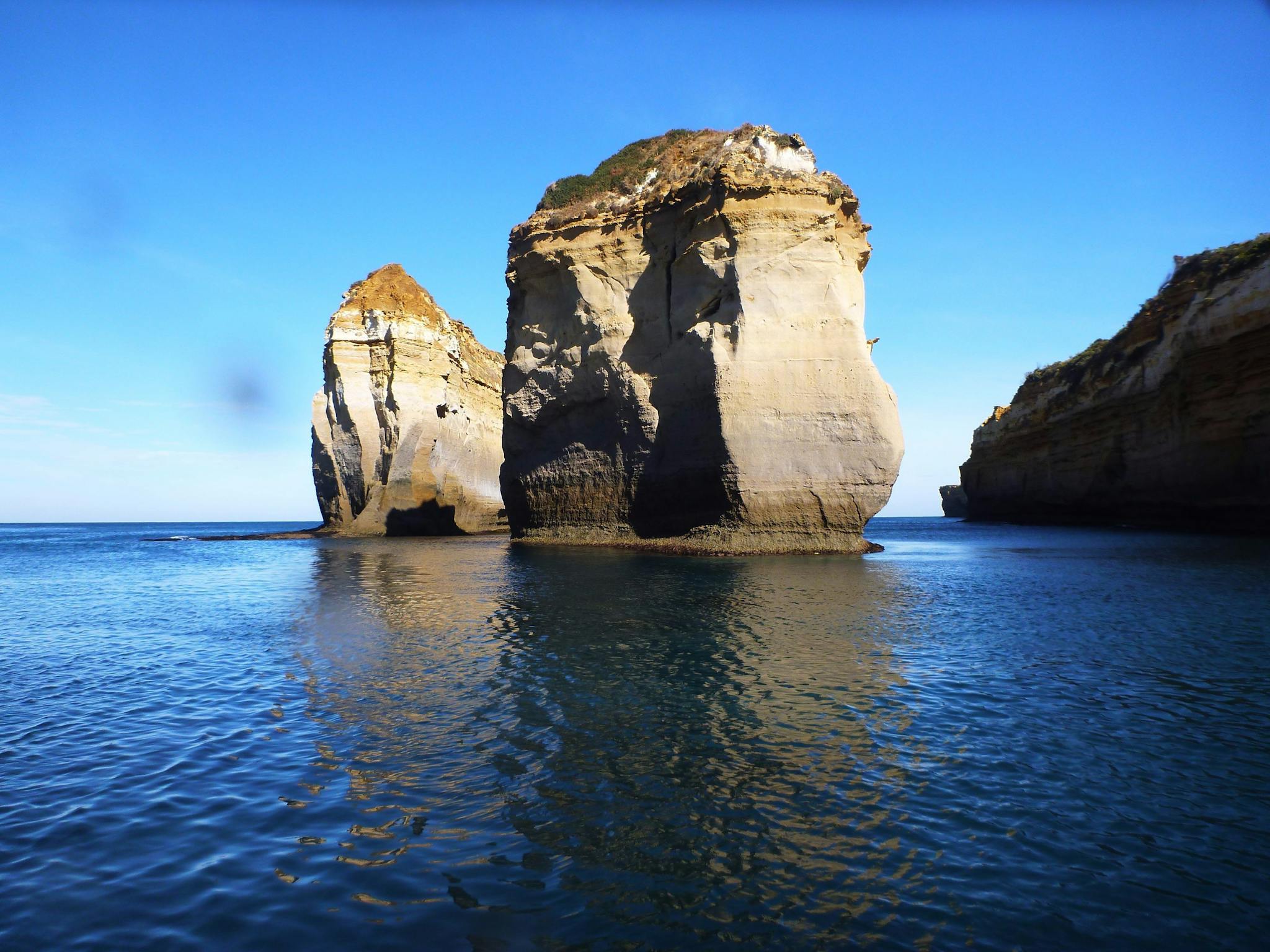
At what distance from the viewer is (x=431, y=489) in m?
42.0

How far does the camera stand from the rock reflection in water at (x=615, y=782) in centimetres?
350

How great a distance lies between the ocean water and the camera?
344cm

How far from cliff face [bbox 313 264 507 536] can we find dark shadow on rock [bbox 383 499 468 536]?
0.05 m

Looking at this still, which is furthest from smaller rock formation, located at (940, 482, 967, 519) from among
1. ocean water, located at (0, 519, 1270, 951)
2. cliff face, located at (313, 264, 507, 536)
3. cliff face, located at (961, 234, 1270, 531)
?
ocean water, located at (0, 519, 1270, 951)

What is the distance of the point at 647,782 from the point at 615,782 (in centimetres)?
22

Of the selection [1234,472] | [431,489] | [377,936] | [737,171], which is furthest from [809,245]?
[431,489]

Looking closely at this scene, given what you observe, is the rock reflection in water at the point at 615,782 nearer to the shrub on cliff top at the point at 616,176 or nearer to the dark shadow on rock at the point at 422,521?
the shrub on cliff top at the point at 616,176

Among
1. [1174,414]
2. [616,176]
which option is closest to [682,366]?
[616,176]

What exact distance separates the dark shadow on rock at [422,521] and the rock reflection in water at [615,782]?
31.4 metres

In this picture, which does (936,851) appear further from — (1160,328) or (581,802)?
(1160,328)

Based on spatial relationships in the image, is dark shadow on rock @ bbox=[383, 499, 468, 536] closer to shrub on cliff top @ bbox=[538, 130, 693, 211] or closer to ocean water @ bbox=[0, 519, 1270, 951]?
shrub on cliff top @ bbox=[538, 130, 693, 211]

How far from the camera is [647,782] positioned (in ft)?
16.4

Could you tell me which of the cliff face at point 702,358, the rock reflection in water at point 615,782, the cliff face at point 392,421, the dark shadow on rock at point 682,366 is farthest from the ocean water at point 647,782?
the cliff face at point 392,421

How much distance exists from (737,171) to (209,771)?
2153 cm
